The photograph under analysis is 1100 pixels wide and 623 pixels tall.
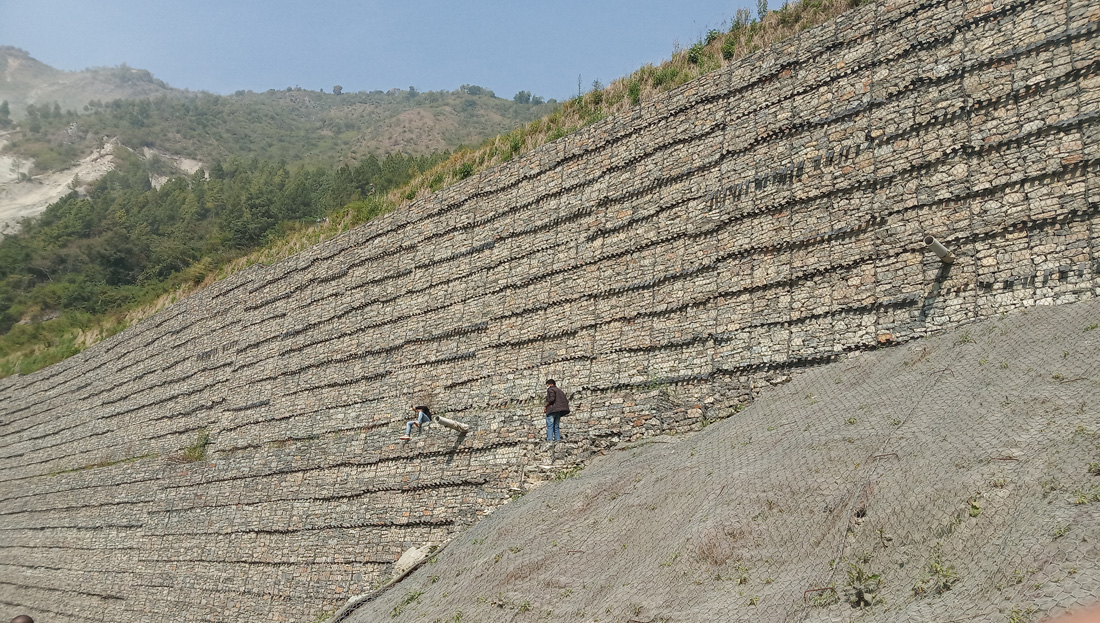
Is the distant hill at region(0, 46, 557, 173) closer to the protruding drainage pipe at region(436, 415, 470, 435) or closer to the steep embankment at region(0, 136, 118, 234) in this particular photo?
the steep embankment at region(0, 136, 118, 234)

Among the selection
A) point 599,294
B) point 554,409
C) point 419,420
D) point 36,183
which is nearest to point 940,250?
point 599,294

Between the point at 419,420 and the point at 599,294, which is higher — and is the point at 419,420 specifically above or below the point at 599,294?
below

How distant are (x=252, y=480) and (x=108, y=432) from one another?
929 cm

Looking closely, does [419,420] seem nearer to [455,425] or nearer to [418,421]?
[418,421]

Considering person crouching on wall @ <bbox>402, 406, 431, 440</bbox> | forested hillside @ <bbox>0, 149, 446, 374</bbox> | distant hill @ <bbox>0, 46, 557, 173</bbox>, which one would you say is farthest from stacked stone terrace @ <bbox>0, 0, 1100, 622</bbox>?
distant hill @ <bbox>0, 46, 557, 173</bbox>

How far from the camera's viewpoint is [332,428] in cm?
1775

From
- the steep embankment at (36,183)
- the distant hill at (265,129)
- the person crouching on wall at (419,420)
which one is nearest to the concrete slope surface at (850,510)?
the person crouching on wall at (419,420)

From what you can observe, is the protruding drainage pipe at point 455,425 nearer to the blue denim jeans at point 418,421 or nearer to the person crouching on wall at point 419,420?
the person crouching on wall at point 419,420

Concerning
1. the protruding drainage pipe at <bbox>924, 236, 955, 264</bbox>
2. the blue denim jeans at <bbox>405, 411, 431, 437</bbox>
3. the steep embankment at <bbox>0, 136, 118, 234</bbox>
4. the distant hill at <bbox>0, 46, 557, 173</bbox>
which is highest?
the distant hill at <bbox>0, 46, 557, 173</bbox>

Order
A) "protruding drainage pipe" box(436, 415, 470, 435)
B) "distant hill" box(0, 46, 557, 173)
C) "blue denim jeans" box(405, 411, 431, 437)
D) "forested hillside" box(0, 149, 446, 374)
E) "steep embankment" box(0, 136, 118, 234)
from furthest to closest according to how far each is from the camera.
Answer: "distant hill" box(0, 46, 557, 173), "steep embankment" box(0, 136, 118, 234), "forested hillside" box(0, 149, 446, 374), "blue denim jeans" box(405, 411, 431, 437), "protruding drainage pipe" box(436, 415, 470, 435)

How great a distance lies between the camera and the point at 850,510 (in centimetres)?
698

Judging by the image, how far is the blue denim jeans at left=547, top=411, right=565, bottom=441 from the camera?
12812mm

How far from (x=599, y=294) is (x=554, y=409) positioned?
2426mm

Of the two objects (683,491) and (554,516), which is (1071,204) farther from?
(554,516)
